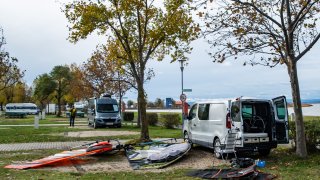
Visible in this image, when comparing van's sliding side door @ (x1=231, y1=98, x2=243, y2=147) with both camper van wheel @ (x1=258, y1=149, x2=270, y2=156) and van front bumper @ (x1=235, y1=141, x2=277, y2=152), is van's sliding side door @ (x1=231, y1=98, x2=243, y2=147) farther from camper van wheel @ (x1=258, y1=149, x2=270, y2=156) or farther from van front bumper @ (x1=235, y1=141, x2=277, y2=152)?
camper van wheel @ (x1=258, y1=149, x2=270, y2=156)

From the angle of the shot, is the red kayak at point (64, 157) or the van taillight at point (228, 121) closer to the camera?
the red kayak at point (64, 157)

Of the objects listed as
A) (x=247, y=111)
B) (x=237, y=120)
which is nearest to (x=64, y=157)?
(x=237, y=120)

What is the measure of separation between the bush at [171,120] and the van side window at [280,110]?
18.6 metres

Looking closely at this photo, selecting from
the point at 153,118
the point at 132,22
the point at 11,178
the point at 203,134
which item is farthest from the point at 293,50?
the point at 153,118

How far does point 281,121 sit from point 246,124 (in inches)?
49.6

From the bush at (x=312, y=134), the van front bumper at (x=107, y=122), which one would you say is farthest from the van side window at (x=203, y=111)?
the van front bumper at (x=107, y=122)

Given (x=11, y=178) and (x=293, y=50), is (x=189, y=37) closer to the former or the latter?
(x=293, y=50)

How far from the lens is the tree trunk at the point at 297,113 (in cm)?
1278

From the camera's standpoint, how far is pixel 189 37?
59.8 ft

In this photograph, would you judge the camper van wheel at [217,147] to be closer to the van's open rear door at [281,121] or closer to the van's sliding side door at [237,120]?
the van's sliding side door at [237,120]

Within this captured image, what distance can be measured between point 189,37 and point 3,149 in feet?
30.7

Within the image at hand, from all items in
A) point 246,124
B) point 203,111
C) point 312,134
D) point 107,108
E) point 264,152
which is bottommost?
point 264,152

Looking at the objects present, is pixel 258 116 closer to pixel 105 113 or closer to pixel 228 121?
pixel 228 121

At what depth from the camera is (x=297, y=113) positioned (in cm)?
1292
